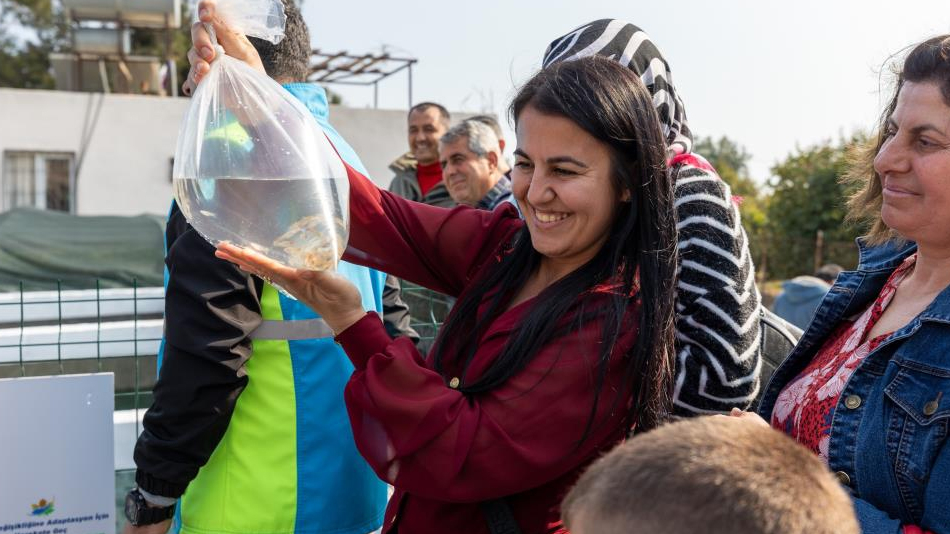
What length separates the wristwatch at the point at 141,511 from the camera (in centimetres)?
190

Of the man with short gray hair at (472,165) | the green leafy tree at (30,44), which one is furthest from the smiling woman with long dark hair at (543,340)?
the green leafy tree at (30,44)

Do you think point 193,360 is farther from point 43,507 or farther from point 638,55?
point 638,55

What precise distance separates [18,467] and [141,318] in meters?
1.38

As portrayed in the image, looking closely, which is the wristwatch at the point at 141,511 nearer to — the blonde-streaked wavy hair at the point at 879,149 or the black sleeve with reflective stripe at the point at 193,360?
the black sleeve with reflective stripe at the point at 193,360

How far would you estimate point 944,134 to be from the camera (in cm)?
139

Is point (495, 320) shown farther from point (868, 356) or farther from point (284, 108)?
point (868, 356)

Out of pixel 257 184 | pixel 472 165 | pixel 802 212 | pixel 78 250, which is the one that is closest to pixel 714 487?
pixel 257 184

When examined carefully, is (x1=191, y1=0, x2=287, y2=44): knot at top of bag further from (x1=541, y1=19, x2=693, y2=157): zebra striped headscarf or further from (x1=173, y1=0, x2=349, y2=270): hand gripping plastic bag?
(x1=541, y1=19, x2=693, y2=157): zebra striped headscarf

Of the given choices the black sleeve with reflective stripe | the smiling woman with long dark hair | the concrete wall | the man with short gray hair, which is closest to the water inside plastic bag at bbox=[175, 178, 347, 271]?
the smiling woman with long dark hair

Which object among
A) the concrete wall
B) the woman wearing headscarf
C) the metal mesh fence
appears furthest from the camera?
the concrete wall

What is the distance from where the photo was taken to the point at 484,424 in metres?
1.33

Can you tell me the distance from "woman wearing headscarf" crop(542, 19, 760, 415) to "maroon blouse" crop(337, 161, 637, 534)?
29cm

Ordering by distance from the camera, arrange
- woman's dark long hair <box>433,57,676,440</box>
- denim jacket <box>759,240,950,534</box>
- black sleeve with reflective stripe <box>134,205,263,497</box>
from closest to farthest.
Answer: denim jacket <box>759,240,950,534</box> → woman's dark long hair <box>433,57,676,440</box> → black sleeve with reflective stripe <box>134,205,263,497</box>

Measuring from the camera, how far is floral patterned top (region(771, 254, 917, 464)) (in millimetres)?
1521
